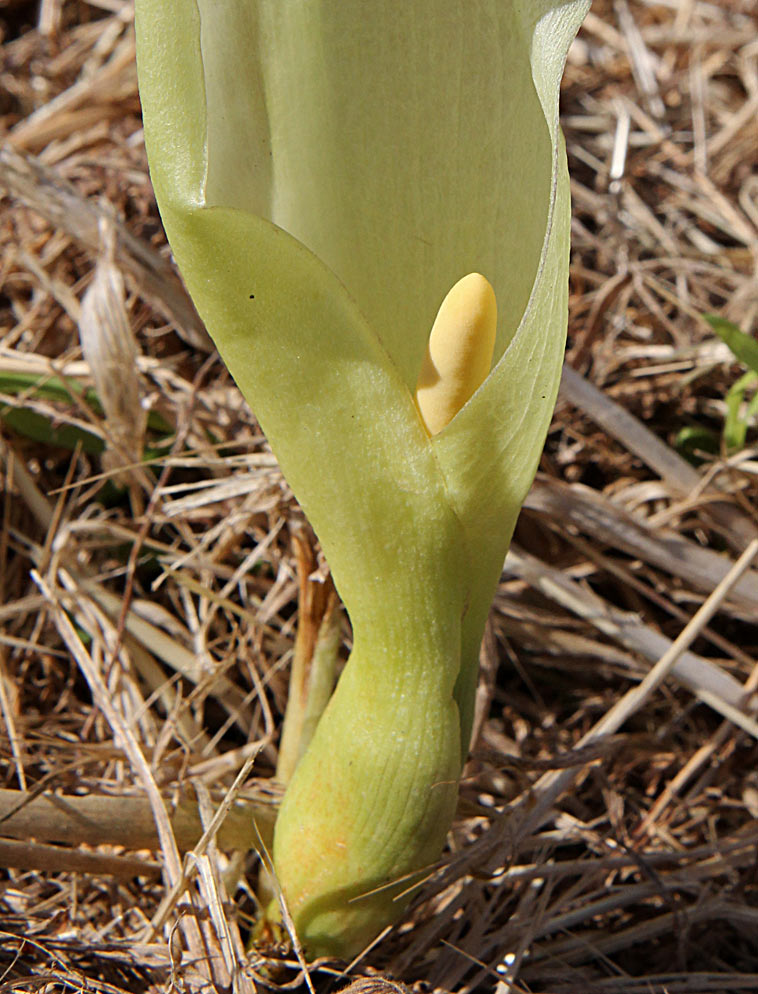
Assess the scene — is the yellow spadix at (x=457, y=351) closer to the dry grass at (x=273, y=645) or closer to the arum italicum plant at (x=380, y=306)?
the arum italicum plant at (x=380, y=306)

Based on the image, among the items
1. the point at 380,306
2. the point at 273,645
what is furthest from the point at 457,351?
the point at 273,645

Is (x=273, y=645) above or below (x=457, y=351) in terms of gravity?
below

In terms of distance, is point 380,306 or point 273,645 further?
point 273,645

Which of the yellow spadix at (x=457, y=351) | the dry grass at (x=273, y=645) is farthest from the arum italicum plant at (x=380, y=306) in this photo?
the dry grass at (x=273, y=645)

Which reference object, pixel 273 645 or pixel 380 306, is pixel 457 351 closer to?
pixel 380 306

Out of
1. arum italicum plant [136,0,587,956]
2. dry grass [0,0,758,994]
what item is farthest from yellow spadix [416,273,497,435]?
dry grass [0,0,758,994]

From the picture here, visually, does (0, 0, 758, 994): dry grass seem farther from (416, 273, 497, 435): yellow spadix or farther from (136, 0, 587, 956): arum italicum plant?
(416, 273, 497, 435): yellow spadix
